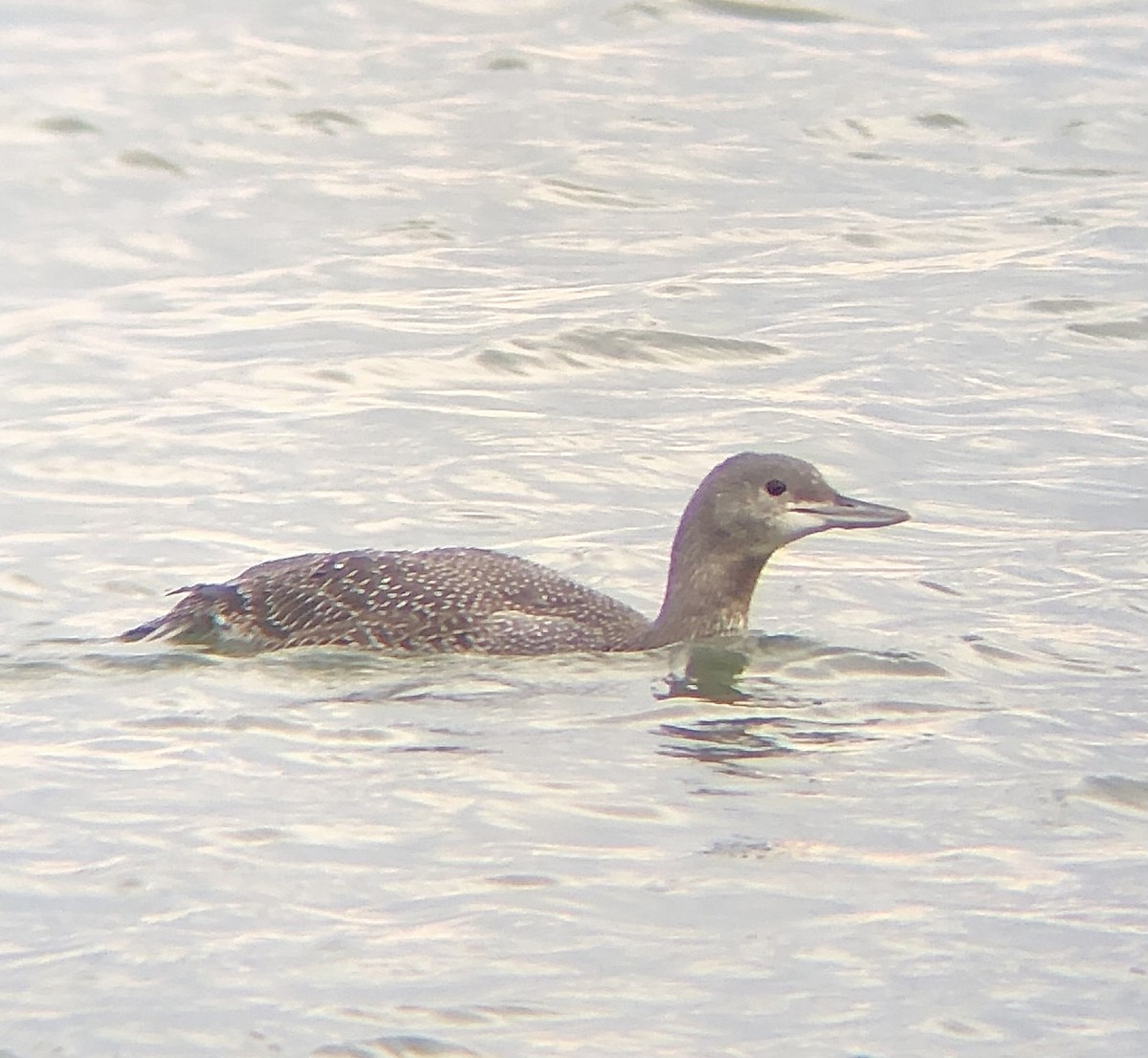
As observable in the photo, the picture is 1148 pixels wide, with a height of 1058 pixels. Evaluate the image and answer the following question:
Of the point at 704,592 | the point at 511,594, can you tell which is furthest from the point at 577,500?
the point at 511,594

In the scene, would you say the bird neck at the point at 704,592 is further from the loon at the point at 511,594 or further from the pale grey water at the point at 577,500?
the pale grey water at the point at 577,500

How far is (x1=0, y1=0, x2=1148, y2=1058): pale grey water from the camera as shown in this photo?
6.79 meters

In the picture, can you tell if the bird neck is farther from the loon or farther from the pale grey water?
the pale grey water

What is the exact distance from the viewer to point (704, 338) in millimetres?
14047

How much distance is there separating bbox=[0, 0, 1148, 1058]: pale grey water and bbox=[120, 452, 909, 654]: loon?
14 centimetres

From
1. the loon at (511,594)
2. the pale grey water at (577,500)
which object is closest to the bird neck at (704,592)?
the loon at (511,594)

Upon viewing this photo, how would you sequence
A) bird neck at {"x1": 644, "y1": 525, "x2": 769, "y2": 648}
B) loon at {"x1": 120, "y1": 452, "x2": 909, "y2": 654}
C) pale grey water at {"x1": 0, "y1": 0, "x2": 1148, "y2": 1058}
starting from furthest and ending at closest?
1. bird neck at {"x1": 644, "y1": 525, "x2": 769, "y2": 648}
2. loon at {"x1": 120, "y1": 452, "x2": 909, "y2": 654}
3. pale grey water at {"x1": 0, "y1": 0, "x2": 1148, "y2": 1058}

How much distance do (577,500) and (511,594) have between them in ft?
6.14

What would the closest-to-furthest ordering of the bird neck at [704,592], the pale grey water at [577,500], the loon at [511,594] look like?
the pale grey water at [577,500] → the loon at [511,594] → the bird neck at [704,592]

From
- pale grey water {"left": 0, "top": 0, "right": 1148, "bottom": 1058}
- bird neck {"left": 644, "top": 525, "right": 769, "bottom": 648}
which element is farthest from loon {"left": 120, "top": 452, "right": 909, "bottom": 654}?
pale grey water {"left": 0, "top": 0, "right": 1148, "bottom": 1058}

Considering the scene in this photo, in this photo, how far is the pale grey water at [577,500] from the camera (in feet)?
22.3

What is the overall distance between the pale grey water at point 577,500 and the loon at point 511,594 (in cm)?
14

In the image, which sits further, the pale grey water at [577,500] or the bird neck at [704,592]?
the bird neck at [704,592]

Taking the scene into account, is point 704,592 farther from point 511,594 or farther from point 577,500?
point 577,500
